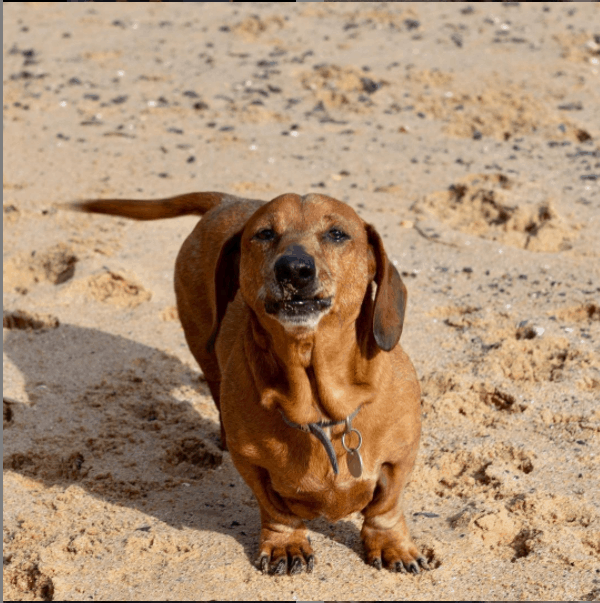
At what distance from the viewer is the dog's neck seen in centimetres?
307

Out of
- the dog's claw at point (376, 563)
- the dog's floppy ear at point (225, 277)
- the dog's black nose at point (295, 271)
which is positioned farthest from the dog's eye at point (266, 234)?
the dog's claw at point (376, 563)

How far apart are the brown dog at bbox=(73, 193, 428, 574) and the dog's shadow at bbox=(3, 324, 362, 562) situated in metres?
0.24

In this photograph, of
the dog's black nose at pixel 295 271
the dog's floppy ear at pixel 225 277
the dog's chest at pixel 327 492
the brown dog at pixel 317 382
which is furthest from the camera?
the dog's floppy ear at pixel 225 277

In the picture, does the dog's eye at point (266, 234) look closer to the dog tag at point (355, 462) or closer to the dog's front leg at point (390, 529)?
the dog tag at point (355, 462)

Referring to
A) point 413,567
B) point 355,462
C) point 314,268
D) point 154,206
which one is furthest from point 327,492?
point 154,206

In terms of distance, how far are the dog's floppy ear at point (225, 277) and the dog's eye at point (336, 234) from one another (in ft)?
1.28

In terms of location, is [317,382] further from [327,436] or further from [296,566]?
[296,566]

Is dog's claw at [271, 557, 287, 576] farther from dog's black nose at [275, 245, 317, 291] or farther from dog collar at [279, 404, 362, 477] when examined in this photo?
dog's black nose at [275, 245, 317, 291]

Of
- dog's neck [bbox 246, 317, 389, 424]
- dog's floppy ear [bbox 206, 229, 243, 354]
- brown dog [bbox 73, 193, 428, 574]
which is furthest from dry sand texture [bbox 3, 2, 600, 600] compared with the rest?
dog's floppy ear [bbox 206, 229, 243, 354]

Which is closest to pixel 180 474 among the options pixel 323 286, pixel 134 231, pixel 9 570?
pixel 9 570

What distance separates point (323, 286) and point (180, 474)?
1546mm

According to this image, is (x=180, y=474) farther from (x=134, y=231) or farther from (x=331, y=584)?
(x=134, y=231)

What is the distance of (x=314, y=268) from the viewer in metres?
2.92

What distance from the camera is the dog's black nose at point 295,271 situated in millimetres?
2885
